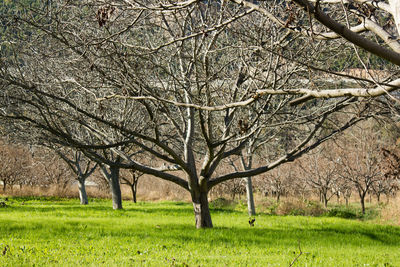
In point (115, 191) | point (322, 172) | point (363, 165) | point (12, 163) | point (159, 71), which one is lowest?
point (115, 191)

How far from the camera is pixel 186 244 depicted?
30.9 feet

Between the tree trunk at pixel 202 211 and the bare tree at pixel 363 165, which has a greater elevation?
the bare tree at pixel 363 165

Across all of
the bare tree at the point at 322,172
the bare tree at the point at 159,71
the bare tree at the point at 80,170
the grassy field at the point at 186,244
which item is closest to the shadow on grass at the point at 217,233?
the grassy field at the point at 186,244

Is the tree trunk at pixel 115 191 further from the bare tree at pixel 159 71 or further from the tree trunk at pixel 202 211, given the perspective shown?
the tree trunk at pixel 202 211

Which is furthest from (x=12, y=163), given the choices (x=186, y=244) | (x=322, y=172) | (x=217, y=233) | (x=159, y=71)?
(x=186, y=244)

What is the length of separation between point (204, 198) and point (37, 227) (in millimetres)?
4746

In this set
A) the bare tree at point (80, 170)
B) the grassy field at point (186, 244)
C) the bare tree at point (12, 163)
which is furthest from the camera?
the bare tree at point (12, 163)

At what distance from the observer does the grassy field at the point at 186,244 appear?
7305mm

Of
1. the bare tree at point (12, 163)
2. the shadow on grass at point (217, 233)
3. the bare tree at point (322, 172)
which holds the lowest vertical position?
the shadow on grass at point (217, 233)

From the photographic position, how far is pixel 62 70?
11.3m

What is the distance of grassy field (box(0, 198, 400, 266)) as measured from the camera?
24.0 ft

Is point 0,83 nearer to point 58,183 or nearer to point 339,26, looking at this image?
point 339,26

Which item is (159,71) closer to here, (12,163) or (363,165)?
(363,165)

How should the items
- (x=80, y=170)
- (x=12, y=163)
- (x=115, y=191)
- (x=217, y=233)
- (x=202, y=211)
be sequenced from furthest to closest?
(x=12, y=163) → (x=80, y=170) → (x=115, y=191) → (x=202, y=211) → (x=217, y=233)
